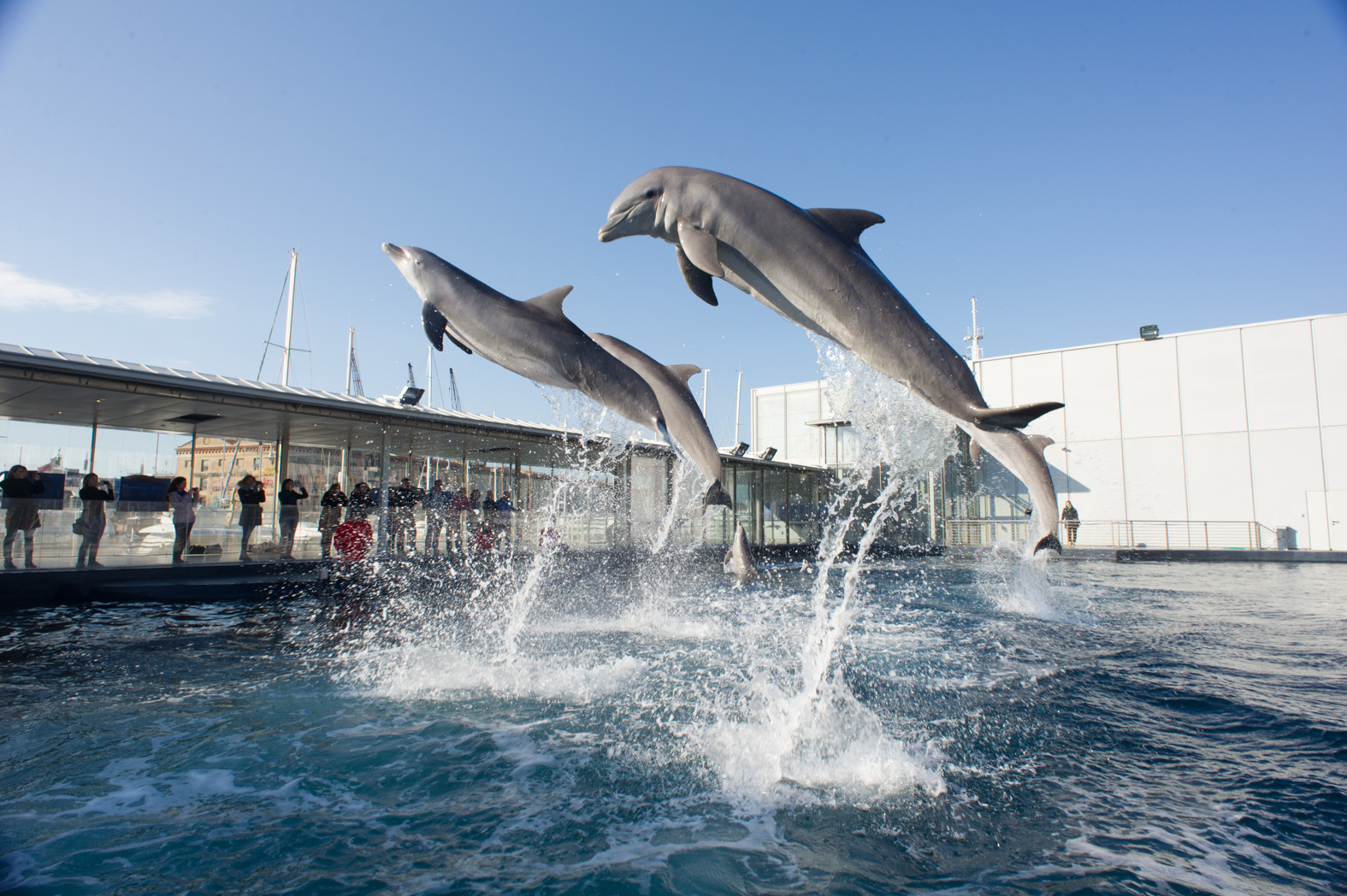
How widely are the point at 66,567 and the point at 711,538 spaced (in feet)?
46.8

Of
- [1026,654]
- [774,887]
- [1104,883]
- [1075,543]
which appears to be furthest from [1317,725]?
[1075,543]

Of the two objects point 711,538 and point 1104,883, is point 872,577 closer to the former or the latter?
point 711,538

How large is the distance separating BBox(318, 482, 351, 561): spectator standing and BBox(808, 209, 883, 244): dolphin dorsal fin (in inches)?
461

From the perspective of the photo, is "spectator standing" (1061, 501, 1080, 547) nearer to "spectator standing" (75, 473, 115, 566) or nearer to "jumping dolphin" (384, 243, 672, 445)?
"jumping dolphin" (384, 243, 672, 445)

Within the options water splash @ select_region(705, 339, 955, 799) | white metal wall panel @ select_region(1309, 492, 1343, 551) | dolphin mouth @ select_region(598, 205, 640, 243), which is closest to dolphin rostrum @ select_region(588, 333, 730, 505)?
water splash @ select_region(705, 339, 955, 799)

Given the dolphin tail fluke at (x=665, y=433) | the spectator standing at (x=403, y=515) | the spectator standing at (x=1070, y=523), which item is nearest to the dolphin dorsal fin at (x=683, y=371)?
the dolphin tail fluke at (x=665, y=433)

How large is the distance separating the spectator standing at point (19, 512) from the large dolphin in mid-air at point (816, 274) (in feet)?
33.8

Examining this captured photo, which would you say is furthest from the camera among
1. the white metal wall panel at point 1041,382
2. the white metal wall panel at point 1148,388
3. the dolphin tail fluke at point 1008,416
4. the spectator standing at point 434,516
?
the white metal wall panel at point 1041,382

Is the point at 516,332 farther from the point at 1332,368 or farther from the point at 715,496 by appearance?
the point at 1332,368

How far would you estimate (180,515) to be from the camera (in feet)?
37.6

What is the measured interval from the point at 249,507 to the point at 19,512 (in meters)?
3.05

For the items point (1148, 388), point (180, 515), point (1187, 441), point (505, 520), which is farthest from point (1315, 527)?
point (180, 515)

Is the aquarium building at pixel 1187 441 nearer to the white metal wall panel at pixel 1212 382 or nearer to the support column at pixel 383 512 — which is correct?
the white metal wall panel at pixel 1212 382

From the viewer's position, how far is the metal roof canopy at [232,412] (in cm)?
974
